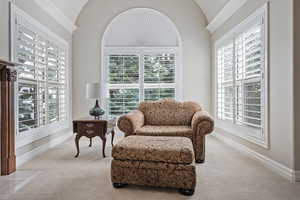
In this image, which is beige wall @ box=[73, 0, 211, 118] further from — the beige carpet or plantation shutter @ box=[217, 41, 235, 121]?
the beige carpet

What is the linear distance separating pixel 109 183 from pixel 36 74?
222 centimetres

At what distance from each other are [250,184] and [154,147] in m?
1.11

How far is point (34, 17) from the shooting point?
3.74 metres

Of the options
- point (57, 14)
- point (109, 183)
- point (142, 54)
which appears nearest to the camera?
point (109, 183)

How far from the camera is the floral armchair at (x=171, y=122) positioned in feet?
10.9

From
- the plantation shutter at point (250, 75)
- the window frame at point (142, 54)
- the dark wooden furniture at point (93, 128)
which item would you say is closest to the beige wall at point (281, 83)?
the plantation shutter at point (250, 75)

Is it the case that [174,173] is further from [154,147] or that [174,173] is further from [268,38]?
[268,38]

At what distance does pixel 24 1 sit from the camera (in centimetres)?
343

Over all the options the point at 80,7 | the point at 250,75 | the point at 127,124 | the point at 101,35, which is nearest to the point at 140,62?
the point at 101,35

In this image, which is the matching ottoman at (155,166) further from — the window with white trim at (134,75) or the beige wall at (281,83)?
the window with white trim at (134,75)

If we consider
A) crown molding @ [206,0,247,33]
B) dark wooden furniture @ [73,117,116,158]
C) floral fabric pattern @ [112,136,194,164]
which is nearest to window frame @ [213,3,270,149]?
crown molding @ [206,0,247,33]

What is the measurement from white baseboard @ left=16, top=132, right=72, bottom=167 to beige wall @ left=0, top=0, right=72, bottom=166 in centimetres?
5

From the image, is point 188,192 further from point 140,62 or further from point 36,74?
point 140,62
